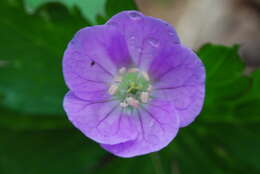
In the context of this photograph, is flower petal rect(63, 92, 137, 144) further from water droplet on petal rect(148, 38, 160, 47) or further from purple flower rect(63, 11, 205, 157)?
water droplet on petal rect(148, 38, 160, 47)

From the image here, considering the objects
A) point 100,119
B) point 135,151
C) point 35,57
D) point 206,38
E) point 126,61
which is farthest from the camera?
point 206,38

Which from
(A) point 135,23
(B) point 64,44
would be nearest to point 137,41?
(A) point 135,23

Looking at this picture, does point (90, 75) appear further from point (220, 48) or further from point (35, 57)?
point (35, 57)

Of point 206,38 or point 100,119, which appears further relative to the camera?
point 206,38

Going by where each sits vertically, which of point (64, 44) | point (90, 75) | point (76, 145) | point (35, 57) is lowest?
point (76, 145)

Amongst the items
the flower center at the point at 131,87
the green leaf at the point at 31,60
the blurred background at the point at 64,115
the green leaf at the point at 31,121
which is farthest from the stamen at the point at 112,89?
the green leaf at the point at 31,121

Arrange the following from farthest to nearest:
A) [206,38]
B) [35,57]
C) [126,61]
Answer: [206,38], [35,57], [126,61]

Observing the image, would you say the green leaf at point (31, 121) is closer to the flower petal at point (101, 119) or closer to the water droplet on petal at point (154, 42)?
the flower petal at point (101, 119)
